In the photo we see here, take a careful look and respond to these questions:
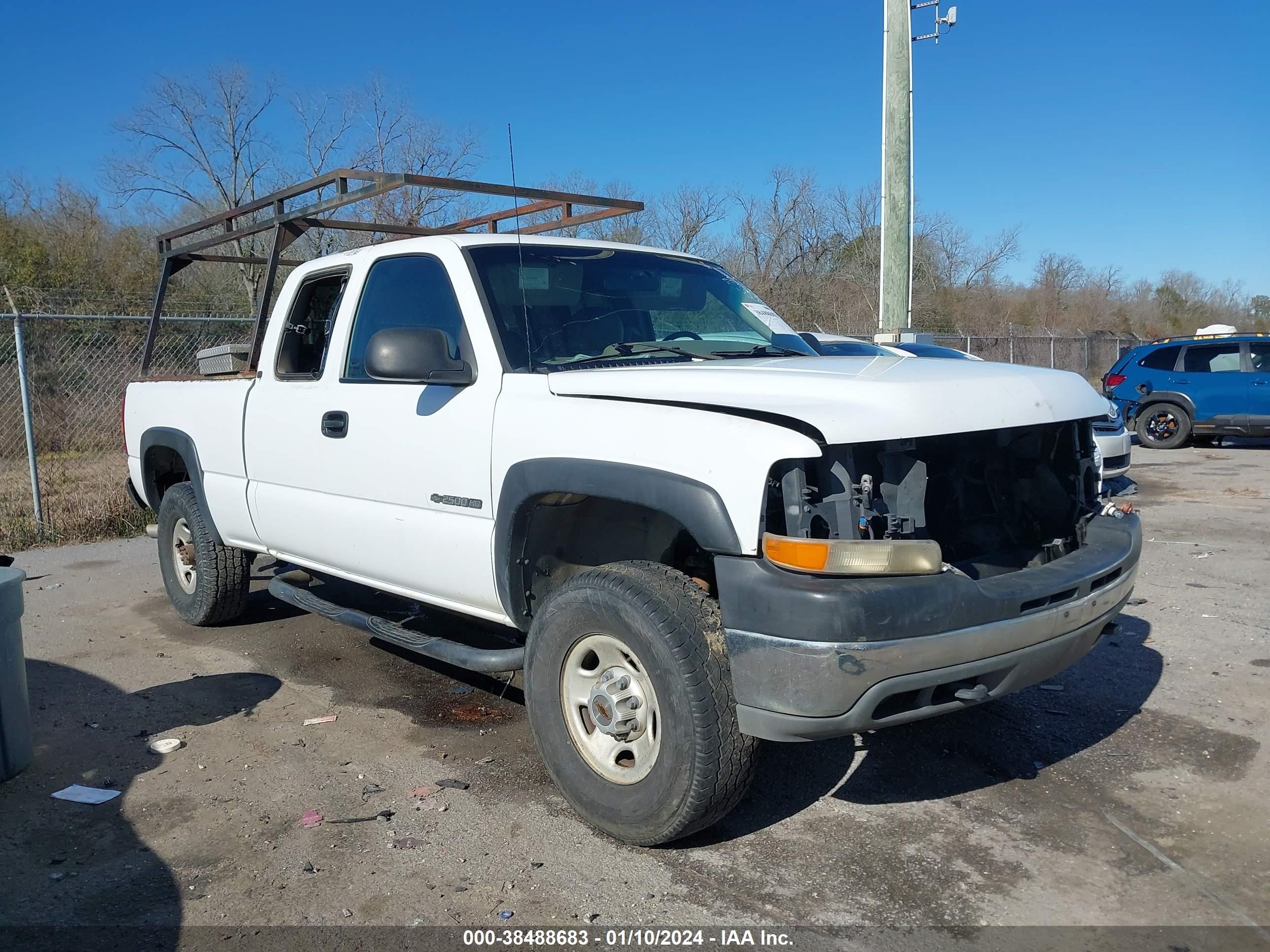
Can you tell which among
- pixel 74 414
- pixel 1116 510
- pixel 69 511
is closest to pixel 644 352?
pixel 1116 510

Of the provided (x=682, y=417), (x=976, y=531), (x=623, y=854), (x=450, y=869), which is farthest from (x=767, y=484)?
(x=450, y=869)

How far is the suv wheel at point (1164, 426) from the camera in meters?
16.2

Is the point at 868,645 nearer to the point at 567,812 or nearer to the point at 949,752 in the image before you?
the point at 567,812

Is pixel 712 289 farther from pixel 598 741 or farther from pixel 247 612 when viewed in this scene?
pixel 247 612

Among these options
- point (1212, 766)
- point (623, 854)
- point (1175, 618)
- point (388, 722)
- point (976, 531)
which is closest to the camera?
point (623, 854)

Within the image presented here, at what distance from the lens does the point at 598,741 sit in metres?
3.49

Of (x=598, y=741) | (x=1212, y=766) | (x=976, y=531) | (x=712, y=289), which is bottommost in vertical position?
(x=1212, y=766)

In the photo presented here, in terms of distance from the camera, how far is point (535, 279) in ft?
13.9

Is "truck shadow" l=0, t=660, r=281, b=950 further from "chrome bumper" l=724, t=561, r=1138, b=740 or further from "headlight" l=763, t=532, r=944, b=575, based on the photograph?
"headlight" l=763, t=532, r=944, b=575

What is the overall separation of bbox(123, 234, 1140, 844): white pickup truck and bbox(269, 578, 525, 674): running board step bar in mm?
19

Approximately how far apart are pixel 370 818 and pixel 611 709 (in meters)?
1.07

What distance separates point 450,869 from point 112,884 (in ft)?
3.57

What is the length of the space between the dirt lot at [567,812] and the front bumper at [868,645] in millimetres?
635

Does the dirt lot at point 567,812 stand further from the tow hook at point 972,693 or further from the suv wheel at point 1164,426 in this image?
the suv wheel at point 1164,426
